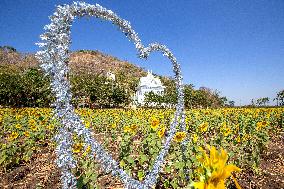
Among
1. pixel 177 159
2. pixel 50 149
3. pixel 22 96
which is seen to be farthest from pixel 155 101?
pixel 177 159

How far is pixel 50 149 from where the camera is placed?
8680mm

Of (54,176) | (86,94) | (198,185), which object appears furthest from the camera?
(86,94)

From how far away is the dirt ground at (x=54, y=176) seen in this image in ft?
17.9

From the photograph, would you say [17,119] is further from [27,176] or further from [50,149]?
[27,176]

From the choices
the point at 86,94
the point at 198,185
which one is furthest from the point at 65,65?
the point at 86,94

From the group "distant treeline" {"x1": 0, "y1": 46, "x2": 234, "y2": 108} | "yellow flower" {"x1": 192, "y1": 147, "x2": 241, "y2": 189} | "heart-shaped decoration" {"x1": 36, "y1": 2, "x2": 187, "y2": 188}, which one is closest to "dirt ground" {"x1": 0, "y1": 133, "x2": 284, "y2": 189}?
"heart-shaped decoration" {"x1": 36, "y1": 2, "x2": 187, "y2": 188}

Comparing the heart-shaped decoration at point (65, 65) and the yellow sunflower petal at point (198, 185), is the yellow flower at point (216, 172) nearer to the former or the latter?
the yellow sunflower petal at point (198, 185)

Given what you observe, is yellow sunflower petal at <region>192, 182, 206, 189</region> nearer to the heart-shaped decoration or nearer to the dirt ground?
the heart-shaped decoration

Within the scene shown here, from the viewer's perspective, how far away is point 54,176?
→ 598cm

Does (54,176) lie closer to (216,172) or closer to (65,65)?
(65,65)

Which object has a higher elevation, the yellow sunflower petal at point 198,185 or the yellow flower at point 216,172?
the yellow flower at point 216,172

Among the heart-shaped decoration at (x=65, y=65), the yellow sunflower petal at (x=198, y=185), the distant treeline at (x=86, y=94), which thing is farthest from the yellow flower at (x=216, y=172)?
the distant treeline at (x=86, y=94)

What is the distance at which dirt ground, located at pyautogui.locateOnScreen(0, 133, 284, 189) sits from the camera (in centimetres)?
546

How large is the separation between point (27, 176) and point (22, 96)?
31163 millimetres
